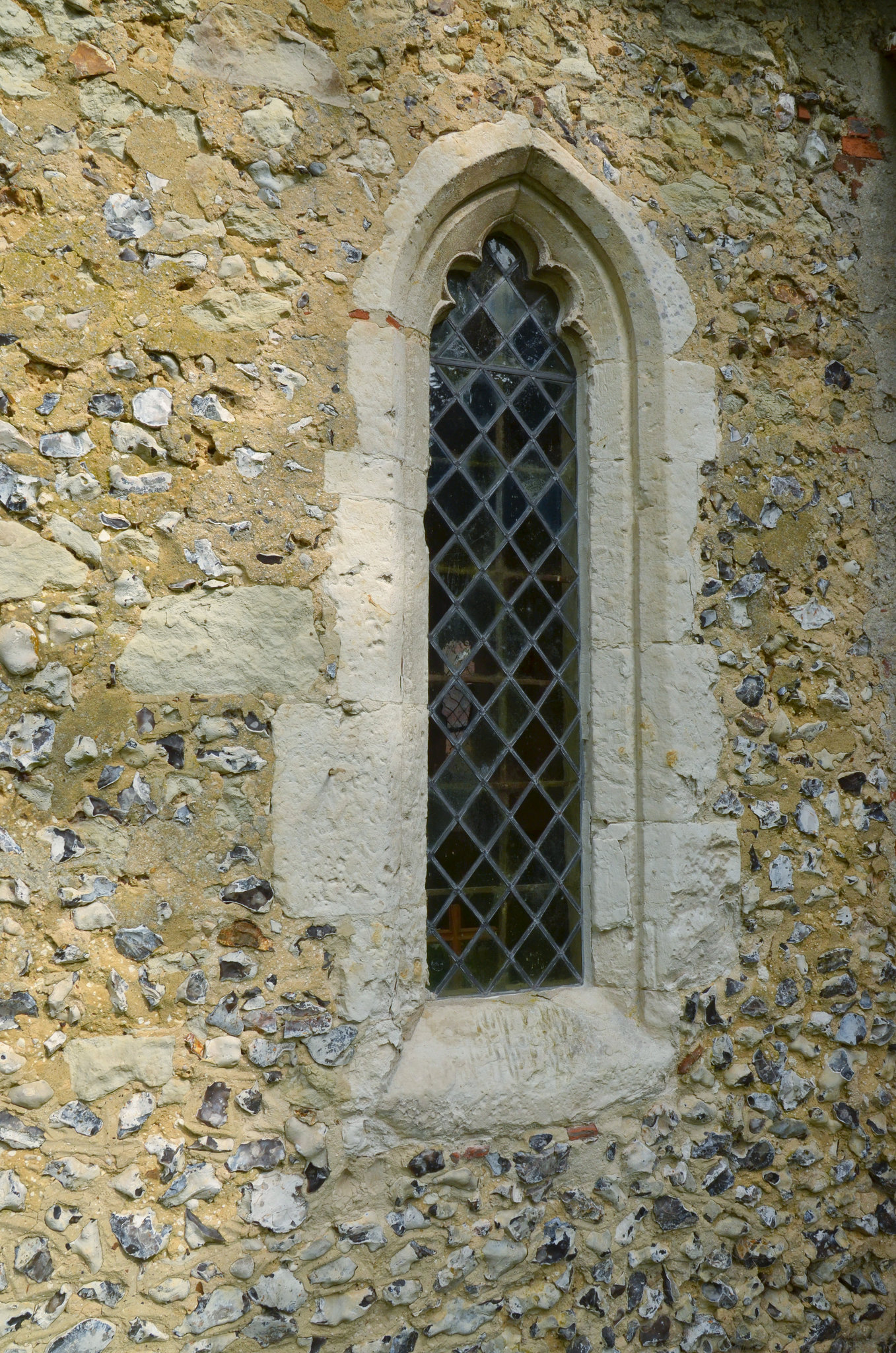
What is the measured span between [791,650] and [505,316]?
4.48 ft

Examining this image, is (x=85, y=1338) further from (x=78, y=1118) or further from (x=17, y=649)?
(x=17, y=649)

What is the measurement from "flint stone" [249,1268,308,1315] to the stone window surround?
33 cm

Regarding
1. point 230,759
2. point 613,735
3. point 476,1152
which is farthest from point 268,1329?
point 613,735

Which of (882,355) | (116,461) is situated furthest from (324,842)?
(882,355)

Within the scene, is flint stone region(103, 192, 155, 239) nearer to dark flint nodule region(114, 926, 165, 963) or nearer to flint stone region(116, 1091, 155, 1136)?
dark flint nodule region(114, 926, 165, 963)

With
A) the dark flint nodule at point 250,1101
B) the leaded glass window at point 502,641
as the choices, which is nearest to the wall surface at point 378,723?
the dark flint nodule at point 250,1101

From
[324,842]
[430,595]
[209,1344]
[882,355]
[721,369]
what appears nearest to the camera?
[209,1344]

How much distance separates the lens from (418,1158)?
9.00 ft

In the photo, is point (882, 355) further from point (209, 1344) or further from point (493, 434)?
point (209, 1344)

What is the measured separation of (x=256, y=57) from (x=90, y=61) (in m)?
0.43

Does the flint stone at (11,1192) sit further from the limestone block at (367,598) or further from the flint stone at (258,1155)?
the limestone block at (367,598)

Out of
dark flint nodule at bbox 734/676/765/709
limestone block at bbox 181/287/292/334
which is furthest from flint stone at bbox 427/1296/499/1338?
limestone block at bbox 181/287/292/334

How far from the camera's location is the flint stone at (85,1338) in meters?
2.34

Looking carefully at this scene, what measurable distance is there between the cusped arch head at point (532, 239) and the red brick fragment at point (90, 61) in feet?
2.52
